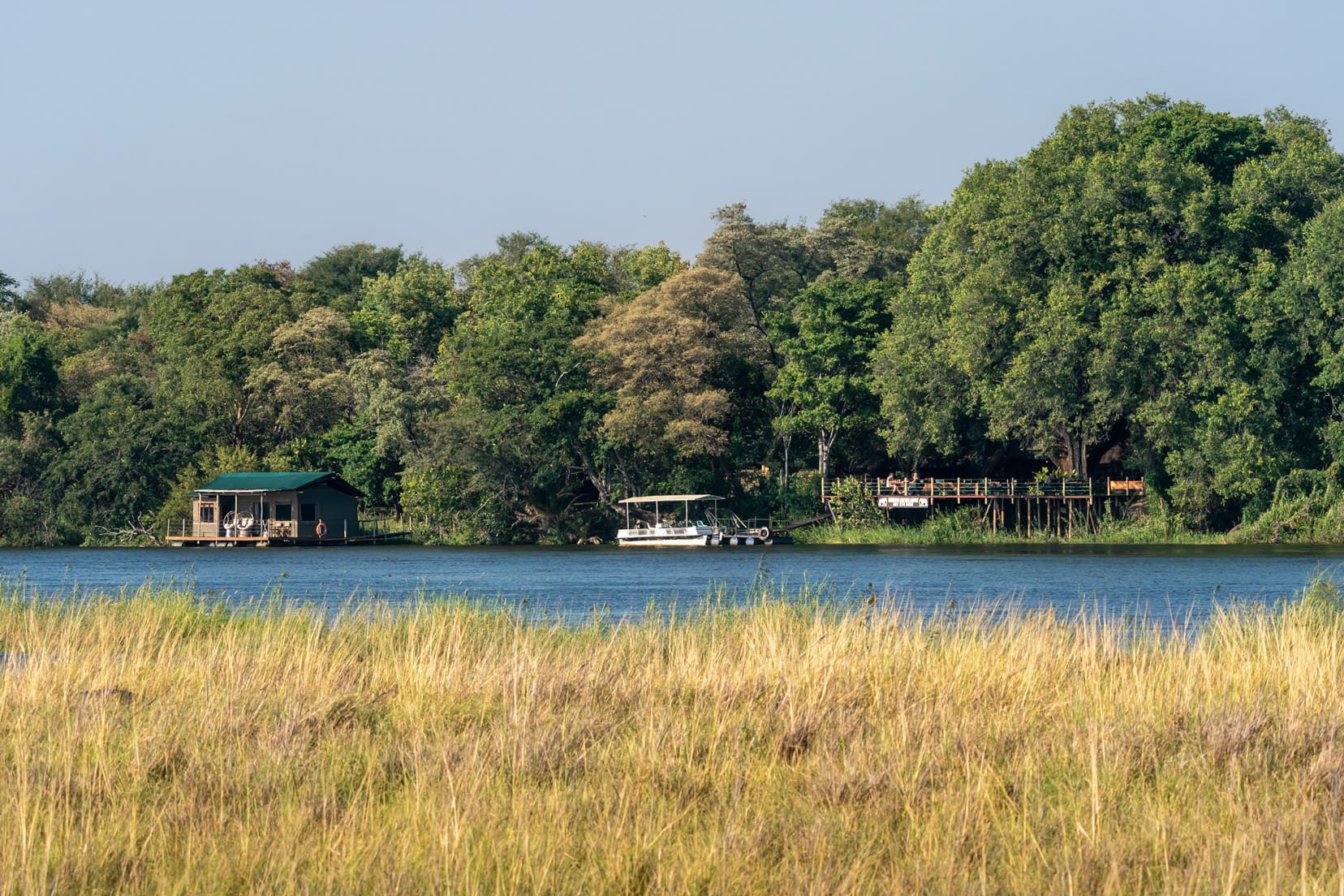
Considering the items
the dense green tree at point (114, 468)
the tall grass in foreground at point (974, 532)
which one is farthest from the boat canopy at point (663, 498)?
the dense green tree at point (114, 468)

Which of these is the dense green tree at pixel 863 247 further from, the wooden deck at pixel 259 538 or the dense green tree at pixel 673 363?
the wooden deck at pixel 259 538

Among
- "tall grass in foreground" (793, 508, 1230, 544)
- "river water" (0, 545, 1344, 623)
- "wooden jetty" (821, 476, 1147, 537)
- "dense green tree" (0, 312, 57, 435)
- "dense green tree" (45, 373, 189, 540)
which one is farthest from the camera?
"dense green tree" (0, 312, 57, 435)

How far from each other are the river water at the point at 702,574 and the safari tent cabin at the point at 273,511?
479 cm

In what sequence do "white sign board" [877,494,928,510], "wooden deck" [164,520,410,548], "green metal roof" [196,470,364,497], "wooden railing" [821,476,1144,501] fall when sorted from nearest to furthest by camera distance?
1. "wooden railing" [821,476,1144,501]
2. "white sign board" [877,494,928,510]
3. "green metal roof" [196,470,364,497]
4. "wooden deck" [164,520,410,548]

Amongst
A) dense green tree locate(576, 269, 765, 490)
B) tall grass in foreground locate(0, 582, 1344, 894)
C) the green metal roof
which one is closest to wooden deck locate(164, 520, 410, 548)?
the green metal roof

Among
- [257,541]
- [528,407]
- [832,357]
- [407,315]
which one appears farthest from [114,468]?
[832,357]

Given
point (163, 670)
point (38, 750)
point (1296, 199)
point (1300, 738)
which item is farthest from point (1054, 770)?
point (1296, 199)

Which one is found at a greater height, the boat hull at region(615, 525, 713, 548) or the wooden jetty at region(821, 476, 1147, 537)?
the wooden jetty at region(821, 476, 1147, 537)

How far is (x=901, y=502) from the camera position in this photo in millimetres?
58219

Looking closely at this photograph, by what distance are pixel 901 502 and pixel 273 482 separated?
25.4 meters

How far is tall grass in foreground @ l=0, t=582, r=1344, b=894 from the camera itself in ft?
22.4

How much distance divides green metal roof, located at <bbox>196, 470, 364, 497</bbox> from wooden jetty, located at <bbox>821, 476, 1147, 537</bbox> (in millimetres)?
20558

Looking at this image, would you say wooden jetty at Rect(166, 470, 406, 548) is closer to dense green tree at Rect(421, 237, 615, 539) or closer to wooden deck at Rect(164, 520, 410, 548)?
wooden deck at Rect(164, 520, 410, 548)

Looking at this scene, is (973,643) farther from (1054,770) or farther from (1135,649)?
(1054,770)
